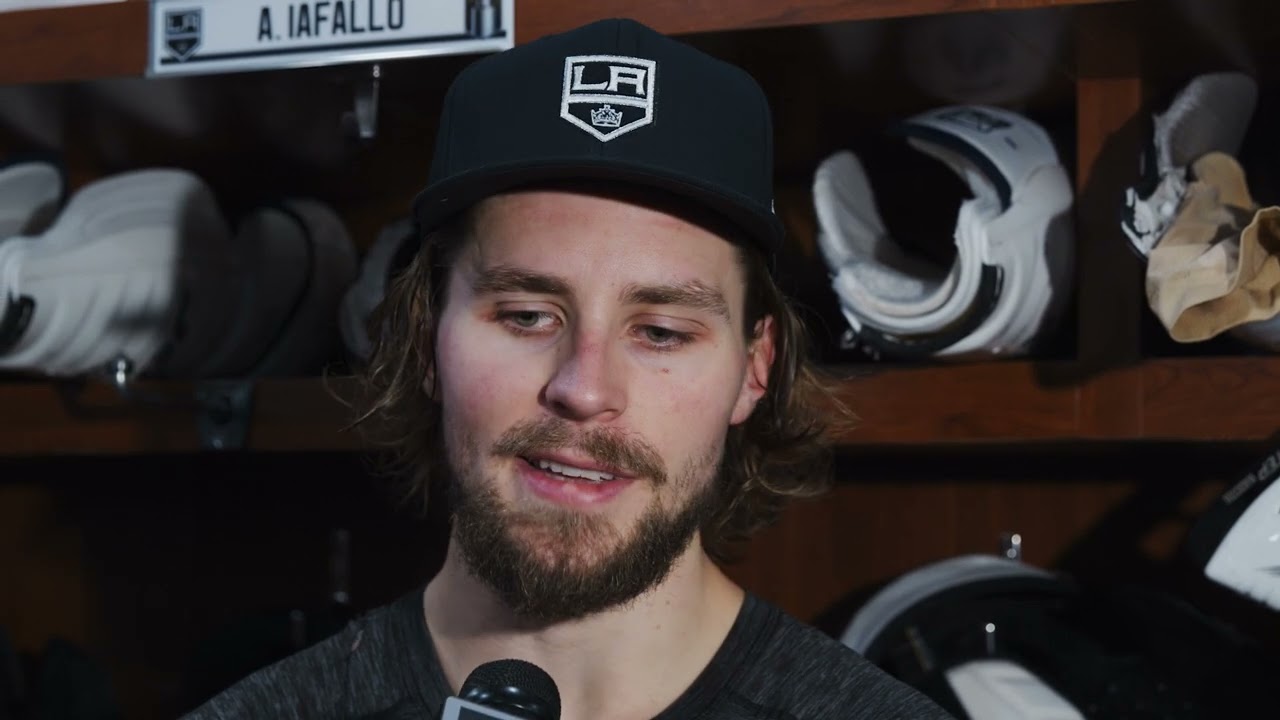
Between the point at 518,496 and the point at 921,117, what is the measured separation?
387mm

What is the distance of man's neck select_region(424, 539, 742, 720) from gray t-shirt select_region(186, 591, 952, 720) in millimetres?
12

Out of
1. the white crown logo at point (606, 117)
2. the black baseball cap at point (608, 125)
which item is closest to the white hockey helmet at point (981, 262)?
the black baseball cap at point (608, 125)

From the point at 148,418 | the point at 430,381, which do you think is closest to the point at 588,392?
the point at 430,381

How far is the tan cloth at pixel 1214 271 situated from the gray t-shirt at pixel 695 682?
0.88 ft

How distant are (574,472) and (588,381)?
56 millimetres

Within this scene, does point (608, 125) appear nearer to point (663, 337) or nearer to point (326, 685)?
point (663, 337)

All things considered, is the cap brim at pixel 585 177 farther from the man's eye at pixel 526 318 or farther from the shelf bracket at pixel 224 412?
the shelf bracket at pixel 224 412

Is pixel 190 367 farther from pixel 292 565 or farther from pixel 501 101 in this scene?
pixel 501 101

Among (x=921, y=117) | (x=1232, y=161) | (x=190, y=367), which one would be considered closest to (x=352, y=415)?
(x=190, y=367)

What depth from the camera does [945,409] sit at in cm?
100

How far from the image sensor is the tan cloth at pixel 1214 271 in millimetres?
877

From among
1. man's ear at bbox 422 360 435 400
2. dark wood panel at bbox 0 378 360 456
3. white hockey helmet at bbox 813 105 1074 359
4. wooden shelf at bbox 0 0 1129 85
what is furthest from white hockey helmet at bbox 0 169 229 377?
white hockey helmet at bbox 813 105 1074 359

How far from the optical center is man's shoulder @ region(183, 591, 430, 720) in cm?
94

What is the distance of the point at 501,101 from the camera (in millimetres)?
890
